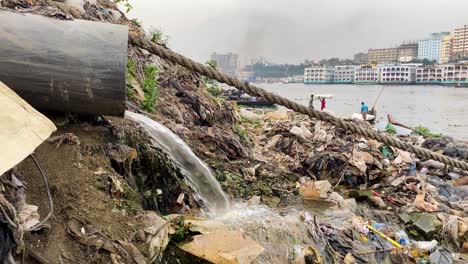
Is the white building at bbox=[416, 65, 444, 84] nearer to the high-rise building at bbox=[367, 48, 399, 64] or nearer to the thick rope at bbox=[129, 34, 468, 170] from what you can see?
the high-rise building at bbox=[367, 48, 399, 64]

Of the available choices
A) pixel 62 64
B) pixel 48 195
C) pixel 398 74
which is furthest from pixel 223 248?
pixel 398 74

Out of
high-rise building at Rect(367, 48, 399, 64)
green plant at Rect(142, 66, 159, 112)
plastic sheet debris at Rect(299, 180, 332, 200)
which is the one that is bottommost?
plastic sheet debris at Rect(299, 180, 332, 200)

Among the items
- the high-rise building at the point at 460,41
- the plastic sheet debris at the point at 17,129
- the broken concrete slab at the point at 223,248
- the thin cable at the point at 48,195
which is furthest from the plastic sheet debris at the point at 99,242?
the high-rise building at the point at 460,41

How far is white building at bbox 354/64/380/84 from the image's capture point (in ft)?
349

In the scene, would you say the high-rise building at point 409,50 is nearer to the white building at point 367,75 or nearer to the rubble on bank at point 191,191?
the white building at point 367,75

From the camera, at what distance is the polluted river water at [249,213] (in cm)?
402

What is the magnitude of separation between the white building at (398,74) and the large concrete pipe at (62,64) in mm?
105293

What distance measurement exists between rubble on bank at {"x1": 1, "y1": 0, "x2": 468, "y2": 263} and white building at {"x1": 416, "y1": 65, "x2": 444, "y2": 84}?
100519mm

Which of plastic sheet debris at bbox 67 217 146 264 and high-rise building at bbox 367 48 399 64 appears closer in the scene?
plastic sheet debris at bbox 67 217 146 264

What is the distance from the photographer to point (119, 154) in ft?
12.7

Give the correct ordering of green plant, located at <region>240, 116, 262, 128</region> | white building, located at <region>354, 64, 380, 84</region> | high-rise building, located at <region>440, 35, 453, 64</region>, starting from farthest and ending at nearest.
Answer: high-rise building, located at <region>440, 35, 453, 64</region>, white building, located at <region>354, 64, 380, 84</region>, green plant, located at <region>240, 116, 262, 128</region>

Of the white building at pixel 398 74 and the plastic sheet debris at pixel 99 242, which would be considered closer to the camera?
the plastic sheet debris at pixel 99 242

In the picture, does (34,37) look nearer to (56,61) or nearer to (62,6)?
(56,61)

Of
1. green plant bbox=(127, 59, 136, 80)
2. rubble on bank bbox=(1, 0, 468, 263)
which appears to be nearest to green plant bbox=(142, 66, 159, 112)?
rubble on bank bbox=(1, 0, 468, 263)
